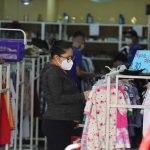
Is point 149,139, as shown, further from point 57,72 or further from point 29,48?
point 29,48

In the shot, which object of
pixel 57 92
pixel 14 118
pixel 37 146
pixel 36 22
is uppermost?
pixel 36 22

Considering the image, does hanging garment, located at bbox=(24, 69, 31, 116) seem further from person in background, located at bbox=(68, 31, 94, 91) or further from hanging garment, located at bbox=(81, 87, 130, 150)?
hanging garment, located at bbox=(81, 87, 130, 150)

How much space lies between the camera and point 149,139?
1.83m

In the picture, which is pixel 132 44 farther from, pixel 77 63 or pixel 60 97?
pixel 60 97

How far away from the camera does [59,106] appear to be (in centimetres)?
441

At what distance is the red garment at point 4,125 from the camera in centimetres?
495

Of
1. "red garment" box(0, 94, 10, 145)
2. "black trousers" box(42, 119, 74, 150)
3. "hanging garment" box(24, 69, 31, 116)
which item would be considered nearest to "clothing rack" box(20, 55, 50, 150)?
"hanging garment" box(24, 69, 31, 116)

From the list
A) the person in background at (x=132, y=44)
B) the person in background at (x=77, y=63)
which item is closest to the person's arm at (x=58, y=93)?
the person in background at (x=77, y=63)

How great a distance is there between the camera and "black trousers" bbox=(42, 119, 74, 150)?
14.4 ft

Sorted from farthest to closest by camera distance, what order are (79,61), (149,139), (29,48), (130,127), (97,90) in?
(79,61) → (29,48) → (130,127) → (97,90) → (149,139)

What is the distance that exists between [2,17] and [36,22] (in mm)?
1283

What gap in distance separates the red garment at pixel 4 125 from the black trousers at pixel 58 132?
2.25ft

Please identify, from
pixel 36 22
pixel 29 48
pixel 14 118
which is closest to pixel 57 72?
pixel 14 118

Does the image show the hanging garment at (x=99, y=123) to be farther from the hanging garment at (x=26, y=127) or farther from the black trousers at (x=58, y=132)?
the hanging garment at (x=26, y=127)
